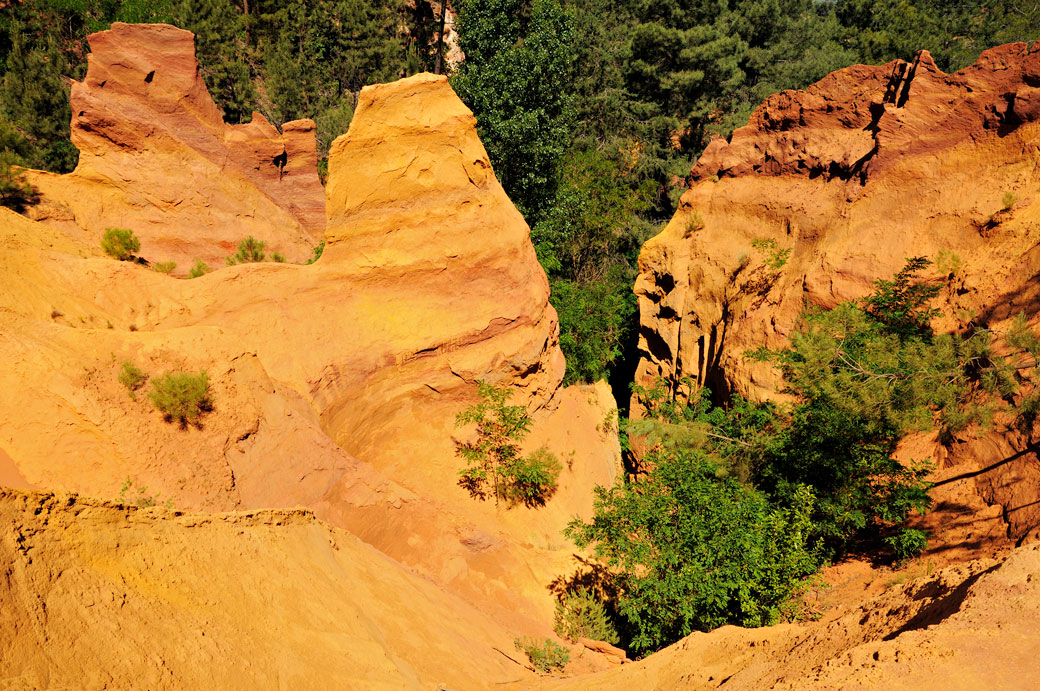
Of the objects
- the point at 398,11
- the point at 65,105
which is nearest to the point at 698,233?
the point at 65,105

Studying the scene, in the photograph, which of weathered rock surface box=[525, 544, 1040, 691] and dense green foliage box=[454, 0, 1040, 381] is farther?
dense green foliage box=[454, 0, 1040, 381]

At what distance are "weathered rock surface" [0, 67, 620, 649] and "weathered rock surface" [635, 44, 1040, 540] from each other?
4.48 m

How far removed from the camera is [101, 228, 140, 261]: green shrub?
46.1ft

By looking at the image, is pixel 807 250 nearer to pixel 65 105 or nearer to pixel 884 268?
pixel 884 268

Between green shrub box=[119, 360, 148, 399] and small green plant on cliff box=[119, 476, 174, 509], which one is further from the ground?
green shrub box=[119, 360, 148, 399]

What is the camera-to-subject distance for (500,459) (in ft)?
45.0

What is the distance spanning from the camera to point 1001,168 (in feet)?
40.4

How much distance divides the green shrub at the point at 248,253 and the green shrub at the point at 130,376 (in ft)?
23.4

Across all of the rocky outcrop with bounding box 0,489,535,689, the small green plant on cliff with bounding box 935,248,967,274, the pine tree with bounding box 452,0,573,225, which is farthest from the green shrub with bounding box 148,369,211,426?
the pine tree with bounding box 452,0,573,225

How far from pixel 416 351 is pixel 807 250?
9.55 m

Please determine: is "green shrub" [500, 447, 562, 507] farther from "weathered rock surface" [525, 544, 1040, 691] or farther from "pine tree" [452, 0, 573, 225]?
"pine tree" [452, 0, 573, 225]

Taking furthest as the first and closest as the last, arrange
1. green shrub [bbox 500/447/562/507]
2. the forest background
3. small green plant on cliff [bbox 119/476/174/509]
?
the forest background, green shrub [bbox 500/447/562/507], small green plant on cliff [bbox 119/476/174/509]

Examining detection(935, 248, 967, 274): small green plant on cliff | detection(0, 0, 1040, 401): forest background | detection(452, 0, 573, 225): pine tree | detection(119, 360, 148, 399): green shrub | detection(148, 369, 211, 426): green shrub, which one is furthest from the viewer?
detection(0, 0, 1040, 401): forest background

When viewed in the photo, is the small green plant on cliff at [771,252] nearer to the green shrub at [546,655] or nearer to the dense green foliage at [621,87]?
the dense green foliage at [621,87]
